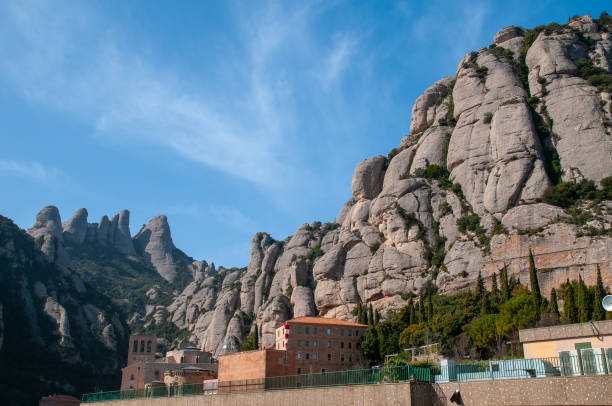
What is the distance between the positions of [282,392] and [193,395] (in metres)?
9.78

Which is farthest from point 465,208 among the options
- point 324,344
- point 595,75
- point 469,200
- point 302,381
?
point 302,381

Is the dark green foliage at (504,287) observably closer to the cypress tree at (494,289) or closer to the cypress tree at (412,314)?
the cypress tree at (494,289)

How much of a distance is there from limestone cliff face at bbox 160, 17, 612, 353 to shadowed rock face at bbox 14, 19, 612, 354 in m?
0.19

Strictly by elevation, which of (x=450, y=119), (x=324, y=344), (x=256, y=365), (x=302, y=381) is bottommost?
(x=302, y=381)

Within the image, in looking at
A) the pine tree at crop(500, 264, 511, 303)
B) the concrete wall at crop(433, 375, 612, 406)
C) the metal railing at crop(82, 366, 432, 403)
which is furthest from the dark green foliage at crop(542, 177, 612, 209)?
the concrete wall at crop(433, 375, 612, 406)

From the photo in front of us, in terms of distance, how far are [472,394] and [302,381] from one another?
1210cm

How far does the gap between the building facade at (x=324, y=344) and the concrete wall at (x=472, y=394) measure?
4138 cm

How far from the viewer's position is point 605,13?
102062mm

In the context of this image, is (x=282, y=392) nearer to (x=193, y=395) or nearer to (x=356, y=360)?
(x=193, y=395)

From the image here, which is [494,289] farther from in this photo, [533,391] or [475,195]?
[533,391]

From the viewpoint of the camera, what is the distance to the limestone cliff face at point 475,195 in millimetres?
70938

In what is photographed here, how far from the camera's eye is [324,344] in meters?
77.3

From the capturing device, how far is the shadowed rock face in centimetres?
7125

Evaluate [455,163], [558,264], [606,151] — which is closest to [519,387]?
[558,264]
